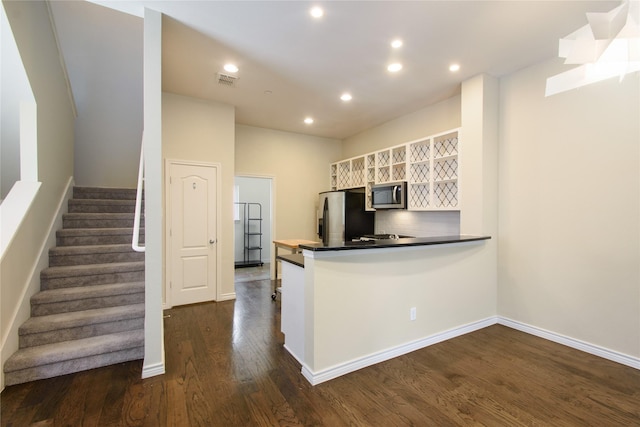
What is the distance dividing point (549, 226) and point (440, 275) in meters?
1.31

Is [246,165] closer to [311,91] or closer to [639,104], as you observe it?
[311,91]

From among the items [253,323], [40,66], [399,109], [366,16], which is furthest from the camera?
[399,109]

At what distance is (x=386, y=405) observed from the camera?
200cm

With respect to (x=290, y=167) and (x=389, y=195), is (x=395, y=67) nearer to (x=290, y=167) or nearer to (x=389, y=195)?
(x=389, y=195)

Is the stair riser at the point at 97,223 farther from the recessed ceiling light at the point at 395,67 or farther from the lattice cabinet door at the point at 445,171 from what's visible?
the lattice cabinet door at the point at 445,171

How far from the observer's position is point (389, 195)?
14.9ft

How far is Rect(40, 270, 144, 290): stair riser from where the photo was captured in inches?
110

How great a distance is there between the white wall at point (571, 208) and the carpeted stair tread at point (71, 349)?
4.08 m

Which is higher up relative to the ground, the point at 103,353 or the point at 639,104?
the point at 639,104

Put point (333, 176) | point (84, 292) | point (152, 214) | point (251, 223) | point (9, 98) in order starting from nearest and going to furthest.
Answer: point (152, 214) < point (84, 292) < point (9, 98) < point (333, 176) < point (251, 223)

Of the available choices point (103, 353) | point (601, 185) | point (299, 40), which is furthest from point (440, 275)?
point (103, 353)

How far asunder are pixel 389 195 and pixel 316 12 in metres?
2.82

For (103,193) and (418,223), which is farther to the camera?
(418,223)

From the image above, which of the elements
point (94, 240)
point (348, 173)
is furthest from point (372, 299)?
point (348, 173)
